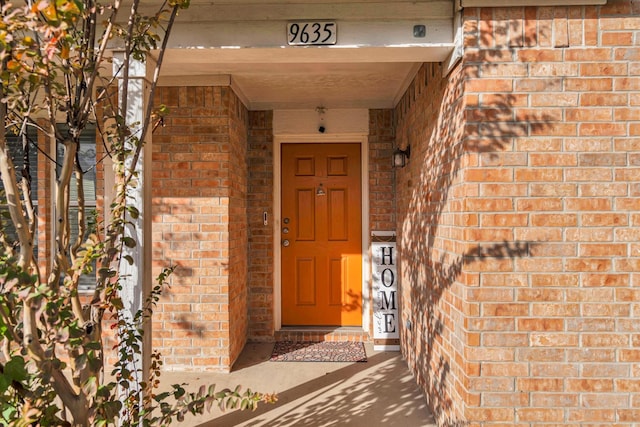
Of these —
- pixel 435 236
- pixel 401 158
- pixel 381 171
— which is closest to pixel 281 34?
pixel 435 236

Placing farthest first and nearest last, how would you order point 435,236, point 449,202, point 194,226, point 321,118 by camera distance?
point 321,118 < point 194,226 < point 435,236 < point 449,202

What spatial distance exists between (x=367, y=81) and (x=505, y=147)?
174 centimetres

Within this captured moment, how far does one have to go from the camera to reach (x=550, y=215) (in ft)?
6.95

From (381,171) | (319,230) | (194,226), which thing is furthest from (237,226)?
(381,171)

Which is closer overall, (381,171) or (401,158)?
(401,158)

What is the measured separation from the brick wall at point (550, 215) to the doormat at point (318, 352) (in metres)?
1.72

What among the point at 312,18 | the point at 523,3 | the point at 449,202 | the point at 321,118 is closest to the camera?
the point at 523,3

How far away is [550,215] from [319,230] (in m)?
2.55

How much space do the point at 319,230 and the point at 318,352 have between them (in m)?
1.24

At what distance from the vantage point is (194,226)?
136 inches

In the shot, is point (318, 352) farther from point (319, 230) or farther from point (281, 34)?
point (281, 34)

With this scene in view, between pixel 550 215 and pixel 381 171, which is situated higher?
pixel 381 171

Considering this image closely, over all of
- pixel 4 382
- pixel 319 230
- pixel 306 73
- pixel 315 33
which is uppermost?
pixel 306 73

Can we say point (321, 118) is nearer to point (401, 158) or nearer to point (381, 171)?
point (381, 171)
